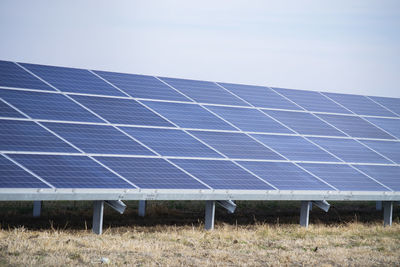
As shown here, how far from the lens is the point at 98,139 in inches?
878

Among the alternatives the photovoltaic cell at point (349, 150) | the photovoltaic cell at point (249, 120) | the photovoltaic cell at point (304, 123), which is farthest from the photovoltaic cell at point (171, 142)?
the photovoltaic cell at point (349, 150)

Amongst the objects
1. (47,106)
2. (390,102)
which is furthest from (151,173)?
(390,102)

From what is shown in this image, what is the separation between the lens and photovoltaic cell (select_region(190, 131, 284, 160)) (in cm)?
2420

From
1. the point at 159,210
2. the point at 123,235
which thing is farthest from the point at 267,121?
the point at 123,235

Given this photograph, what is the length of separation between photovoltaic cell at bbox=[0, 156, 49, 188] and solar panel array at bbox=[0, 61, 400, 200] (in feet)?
0.10

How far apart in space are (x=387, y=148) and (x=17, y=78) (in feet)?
52.7

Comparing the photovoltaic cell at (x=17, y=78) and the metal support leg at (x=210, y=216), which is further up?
the photovoltaic cell at (x=17, y=78)

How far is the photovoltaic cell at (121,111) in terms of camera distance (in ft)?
79.5

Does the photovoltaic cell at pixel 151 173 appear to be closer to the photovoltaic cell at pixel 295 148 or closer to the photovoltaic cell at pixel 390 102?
the photovoltaic cell at pixel 295 148

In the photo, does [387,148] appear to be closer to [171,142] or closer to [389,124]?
[389,124]

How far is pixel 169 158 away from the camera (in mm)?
22406

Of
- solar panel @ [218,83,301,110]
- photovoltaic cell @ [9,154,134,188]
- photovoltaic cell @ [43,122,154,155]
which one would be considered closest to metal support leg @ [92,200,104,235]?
photovoltaic cell @ [9,154,134,188]

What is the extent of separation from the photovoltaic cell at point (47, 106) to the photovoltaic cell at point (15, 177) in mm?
3537

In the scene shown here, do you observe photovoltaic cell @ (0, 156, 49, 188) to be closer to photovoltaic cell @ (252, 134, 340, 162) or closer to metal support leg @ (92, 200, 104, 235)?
metal support leg @ (92, 200, 104, 235)
